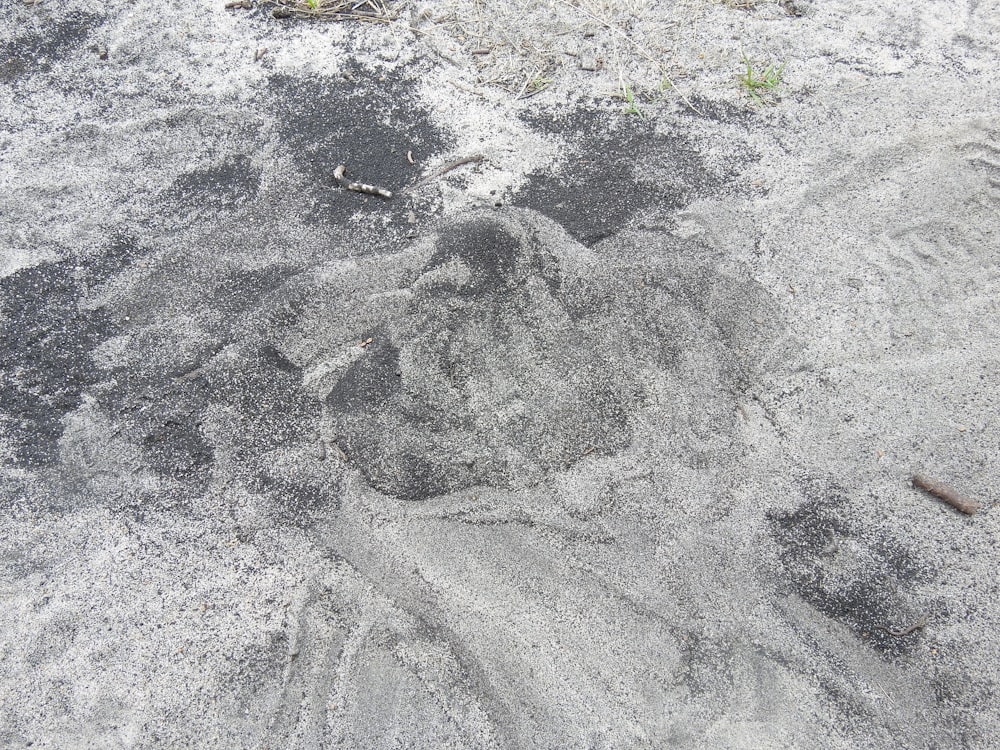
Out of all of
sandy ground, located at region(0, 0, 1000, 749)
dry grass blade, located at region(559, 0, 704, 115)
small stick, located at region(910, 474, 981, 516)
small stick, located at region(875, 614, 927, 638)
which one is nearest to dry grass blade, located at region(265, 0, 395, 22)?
sandy ground, located at region(0, 0, 1000, 749)

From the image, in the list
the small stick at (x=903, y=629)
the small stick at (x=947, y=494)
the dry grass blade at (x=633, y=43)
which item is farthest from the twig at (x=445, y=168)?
the small stick at (x=903, y=629)

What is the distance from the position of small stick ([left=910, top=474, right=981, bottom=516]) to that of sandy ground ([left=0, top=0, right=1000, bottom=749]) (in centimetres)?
3

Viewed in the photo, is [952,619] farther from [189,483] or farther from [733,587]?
[189,483]

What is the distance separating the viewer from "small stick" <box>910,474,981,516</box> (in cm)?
202

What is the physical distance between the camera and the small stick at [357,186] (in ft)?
9.22

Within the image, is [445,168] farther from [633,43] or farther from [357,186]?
[633,43]

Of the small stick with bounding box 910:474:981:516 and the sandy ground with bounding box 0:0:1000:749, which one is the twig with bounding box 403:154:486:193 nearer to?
the sandy ground with bounding box 0:0:1000:749

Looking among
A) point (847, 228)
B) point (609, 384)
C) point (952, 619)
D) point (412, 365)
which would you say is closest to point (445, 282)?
point (412, 365)

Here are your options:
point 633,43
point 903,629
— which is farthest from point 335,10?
point 903,629

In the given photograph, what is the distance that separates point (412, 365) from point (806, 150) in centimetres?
186

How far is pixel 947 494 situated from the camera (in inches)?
80.2

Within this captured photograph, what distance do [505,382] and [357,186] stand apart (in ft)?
3.62

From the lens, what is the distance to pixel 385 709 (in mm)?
1743

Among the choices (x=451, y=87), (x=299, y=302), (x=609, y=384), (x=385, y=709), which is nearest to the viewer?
(x=385, y=709)
